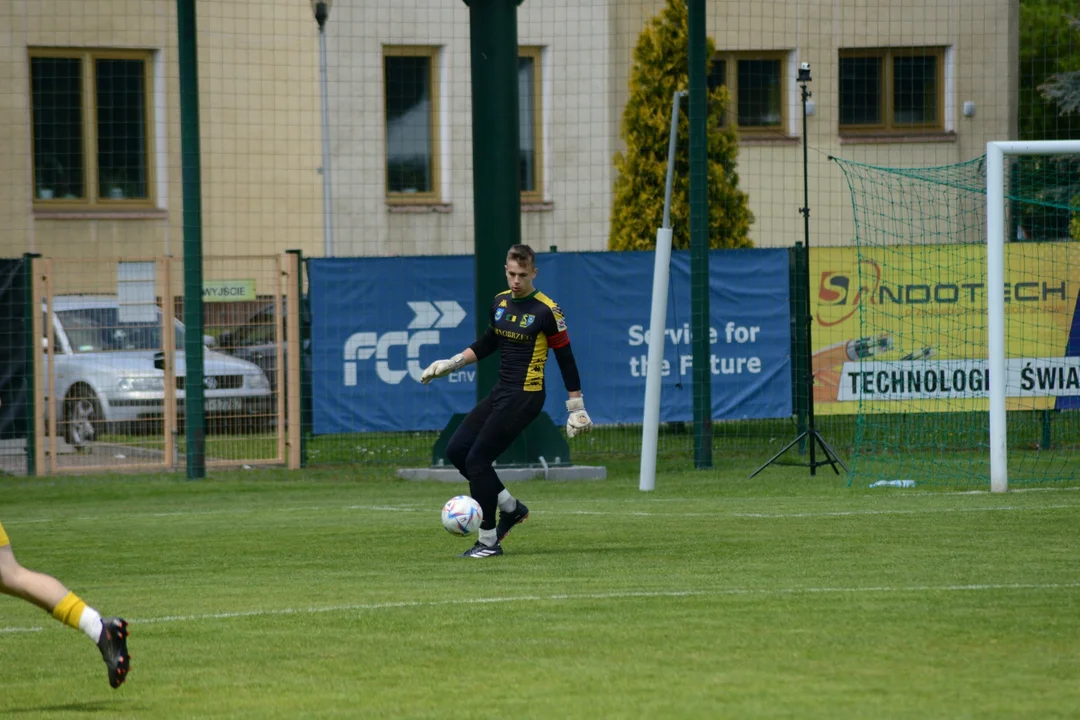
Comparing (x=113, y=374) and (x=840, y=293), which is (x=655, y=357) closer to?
(x=840, y=293)

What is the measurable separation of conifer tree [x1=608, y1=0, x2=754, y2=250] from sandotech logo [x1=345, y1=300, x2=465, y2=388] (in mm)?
4805

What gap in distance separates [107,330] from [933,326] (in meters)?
9.30

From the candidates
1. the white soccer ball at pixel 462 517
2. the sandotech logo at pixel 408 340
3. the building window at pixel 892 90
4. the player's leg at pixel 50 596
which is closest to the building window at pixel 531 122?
the building window at pixel 892 90

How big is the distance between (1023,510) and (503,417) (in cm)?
430

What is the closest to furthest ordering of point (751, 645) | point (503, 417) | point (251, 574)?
point (751, 645) → point (251, 574) → point (503, 417)

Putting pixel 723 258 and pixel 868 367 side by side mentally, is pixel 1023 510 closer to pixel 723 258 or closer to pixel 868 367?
pixel 868 367

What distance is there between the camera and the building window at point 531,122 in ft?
87.1

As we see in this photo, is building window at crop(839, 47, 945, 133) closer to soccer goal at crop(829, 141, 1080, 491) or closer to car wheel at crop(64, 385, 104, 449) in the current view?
soccer goal at crop(829, 141, 1080, 491)

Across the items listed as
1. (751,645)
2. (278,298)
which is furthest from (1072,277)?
(751,645)

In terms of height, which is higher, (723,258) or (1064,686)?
(723,258)

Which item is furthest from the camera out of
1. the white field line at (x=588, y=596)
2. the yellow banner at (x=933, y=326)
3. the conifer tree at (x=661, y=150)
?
the conifer tree at (x=661, y=150)

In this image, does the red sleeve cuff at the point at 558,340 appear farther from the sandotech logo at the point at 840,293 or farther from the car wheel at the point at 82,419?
the car wheel at the point at 82,419

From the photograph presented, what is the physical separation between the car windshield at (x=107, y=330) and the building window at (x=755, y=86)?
458 inches

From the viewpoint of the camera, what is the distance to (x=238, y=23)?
25.0 meters
